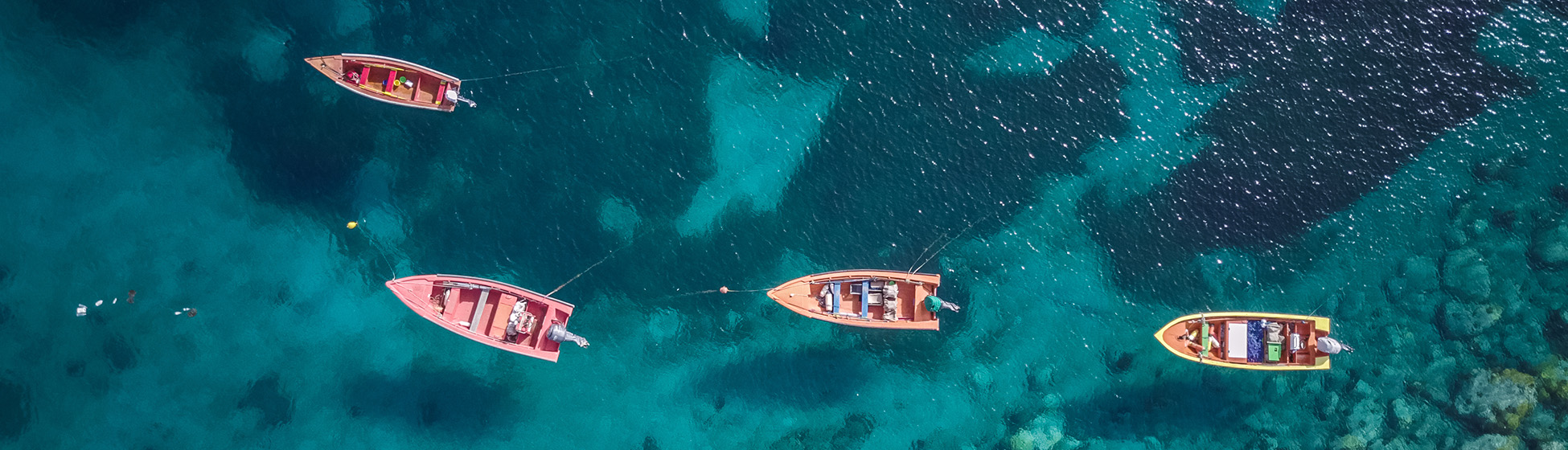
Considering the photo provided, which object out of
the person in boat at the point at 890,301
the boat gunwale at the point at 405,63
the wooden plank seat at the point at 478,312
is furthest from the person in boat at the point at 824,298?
the boat gunwale at the point at 405,63

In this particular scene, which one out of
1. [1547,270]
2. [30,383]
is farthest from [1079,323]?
[30,383]

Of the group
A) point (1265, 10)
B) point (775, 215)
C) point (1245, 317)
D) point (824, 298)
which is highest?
point (1265, 10)

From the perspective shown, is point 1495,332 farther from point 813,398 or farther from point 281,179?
point 281,179

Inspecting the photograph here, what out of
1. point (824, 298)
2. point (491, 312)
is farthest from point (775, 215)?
point (491, 312)

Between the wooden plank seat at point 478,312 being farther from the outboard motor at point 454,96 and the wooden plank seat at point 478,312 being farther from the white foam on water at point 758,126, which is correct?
the white foam on water at point 758,126

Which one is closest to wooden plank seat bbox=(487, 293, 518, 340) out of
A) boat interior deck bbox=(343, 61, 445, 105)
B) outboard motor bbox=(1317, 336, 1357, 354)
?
boat interior deck bbox=(343, 61, 445, 105)

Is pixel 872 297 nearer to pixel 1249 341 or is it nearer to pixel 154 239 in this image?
pixel 1249 341
